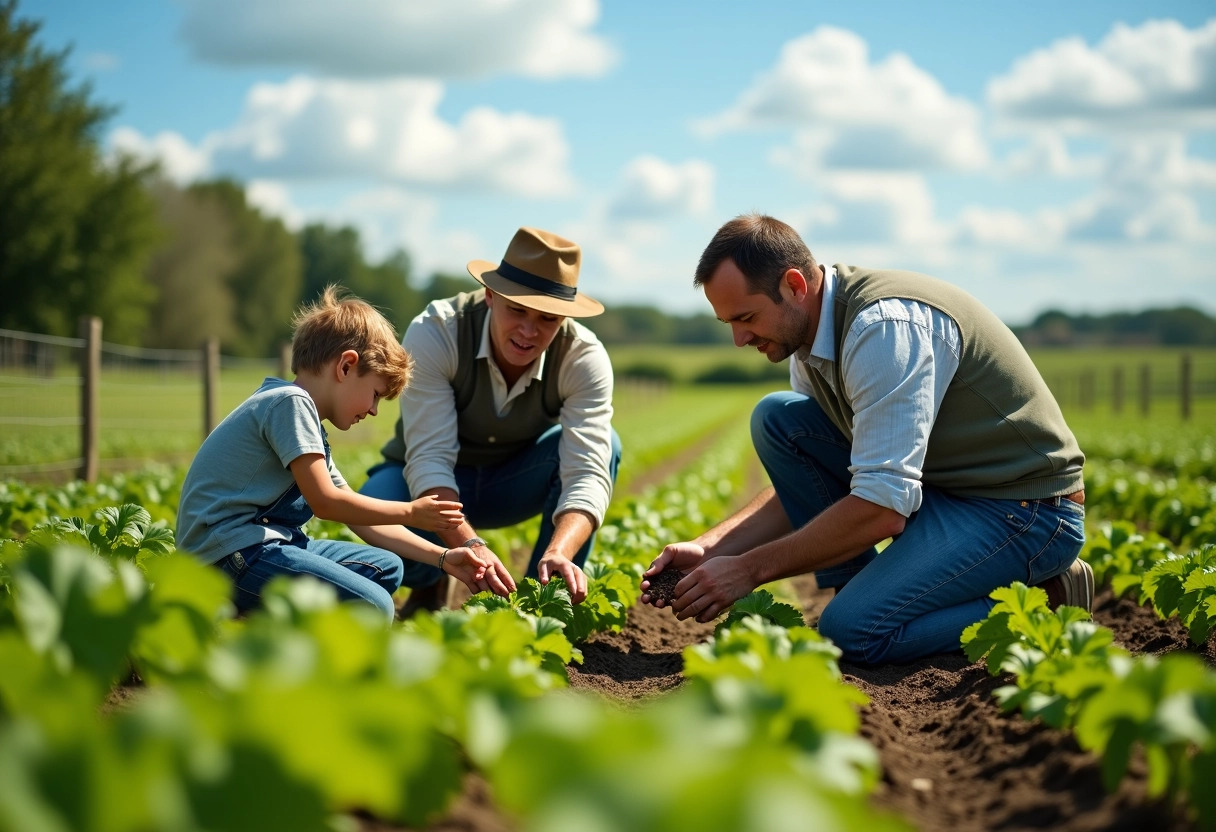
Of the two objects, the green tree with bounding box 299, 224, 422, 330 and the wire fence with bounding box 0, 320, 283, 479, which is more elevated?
the green tree with bounding box 299, 224, 422, 330

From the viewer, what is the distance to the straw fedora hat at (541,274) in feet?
15.2

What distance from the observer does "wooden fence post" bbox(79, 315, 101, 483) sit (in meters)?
9.70

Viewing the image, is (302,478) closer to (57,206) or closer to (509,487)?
(509,487)

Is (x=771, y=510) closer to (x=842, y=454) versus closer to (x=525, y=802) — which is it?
(x=842, y=454)

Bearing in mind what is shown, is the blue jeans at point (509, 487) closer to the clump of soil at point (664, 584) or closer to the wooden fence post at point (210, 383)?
the clump of soil at point (664, 584)

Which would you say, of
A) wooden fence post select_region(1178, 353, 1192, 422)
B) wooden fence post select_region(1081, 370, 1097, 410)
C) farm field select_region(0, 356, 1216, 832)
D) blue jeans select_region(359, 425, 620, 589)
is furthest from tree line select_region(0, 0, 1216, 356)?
wooden fence post select_region(1081, 370, 1097, 410)

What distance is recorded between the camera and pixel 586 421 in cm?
504

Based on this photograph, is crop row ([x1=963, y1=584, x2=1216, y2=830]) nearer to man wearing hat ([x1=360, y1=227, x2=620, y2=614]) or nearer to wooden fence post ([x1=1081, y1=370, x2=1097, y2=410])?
man wearing hat ([x1=360, y1=227, x2=620, y2=614])

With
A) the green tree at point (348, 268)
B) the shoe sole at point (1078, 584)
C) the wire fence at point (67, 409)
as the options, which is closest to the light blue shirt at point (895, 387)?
the shoe sole at point (1078, 584)

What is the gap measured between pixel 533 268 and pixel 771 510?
1.62 meters

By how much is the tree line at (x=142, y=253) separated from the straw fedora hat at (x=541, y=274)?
1280 centimetres

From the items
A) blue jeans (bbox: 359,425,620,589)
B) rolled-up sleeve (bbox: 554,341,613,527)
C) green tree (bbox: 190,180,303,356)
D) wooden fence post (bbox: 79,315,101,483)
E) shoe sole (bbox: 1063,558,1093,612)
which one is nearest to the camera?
shoe sole (bbox: 1063,558,1093,612)

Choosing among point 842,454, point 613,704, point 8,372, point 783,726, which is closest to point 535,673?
point 783,726

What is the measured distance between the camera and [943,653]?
4355mm
